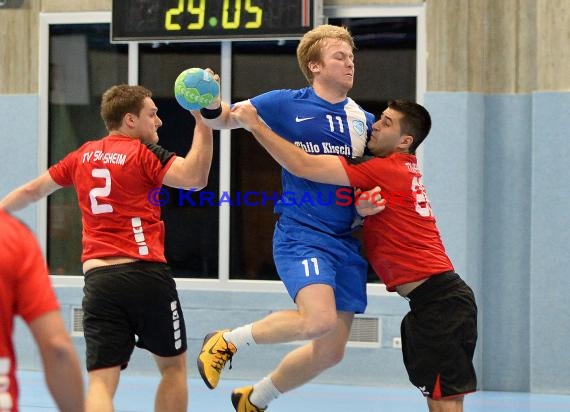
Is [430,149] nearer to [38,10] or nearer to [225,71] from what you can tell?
[225,71]

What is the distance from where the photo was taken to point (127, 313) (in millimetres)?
4965

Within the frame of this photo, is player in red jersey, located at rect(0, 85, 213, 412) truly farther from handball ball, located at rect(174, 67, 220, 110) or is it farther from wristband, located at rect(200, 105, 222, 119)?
handball ball, located at rect(174, 67, 220, 110)

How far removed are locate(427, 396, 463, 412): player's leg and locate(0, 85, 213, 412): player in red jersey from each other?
1.20 m

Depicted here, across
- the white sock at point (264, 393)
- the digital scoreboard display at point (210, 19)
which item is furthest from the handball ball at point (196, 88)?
the digital scoreboard display at point (210, 19)

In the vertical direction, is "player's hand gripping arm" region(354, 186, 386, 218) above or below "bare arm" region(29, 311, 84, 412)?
above

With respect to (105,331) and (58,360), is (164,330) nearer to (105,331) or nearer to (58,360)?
(105,331)

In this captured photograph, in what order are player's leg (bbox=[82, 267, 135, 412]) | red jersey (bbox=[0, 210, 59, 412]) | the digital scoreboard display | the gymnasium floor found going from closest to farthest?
1. red jersey (bbox=[0, 210, 59, 412])
2. player's leg (bbox=[82, 267, 135, 412])
3. the gymnasium floor
4. the digital scoreboard display

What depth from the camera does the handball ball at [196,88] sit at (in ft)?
16.3

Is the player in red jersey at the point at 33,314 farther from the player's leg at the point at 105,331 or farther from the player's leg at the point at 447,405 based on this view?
the player's leg at the point at 447,405

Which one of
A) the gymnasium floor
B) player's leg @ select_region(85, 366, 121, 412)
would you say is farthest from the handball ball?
the gymnasium floor

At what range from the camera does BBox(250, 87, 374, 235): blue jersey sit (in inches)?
211

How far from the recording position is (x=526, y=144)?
8273mm

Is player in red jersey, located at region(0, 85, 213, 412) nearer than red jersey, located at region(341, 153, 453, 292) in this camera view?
Yes

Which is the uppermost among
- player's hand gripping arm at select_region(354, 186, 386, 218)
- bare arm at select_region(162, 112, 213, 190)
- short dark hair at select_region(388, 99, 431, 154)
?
short dark hair at select_region(388, 99, 431, 154)
